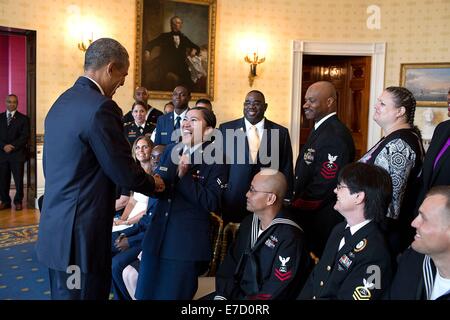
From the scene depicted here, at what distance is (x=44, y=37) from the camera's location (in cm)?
725

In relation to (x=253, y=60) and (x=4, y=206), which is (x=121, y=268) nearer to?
(x=4, y=206)

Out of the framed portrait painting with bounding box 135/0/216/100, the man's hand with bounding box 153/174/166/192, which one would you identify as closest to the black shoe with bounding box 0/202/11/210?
the framed portrait painting with bounding box 135/0/216/100

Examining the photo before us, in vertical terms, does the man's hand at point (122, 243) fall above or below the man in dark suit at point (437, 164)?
below

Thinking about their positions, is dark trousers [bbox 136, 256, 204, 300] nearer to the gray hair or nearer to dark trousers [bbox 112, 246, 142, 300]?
dark trousers [bbox 112, 246, 142, 300]

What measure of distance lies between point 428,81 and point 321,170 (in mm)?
6037

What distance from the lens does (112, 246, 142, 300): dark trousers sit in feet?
12.3

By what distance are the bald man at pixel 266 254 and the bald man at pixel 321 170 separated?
0.44 meters

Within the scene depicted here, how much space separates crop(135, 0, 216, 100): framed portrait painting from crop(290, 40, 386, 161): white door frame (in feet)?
5.31

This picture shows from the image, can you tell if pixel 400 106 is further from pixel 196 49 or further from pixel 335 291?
pixel 196 49

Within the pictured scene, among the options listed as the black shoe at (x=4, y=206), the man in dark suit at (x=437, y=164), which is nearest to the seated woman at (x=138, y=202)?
the man in dark suit at (x=437, y=164)

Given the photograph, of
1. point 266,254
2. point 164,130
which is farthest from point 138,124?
point 266,254

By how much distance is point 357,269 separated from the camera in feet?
7.45

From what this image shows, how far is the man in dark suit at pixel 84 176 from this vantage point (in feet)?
7.35

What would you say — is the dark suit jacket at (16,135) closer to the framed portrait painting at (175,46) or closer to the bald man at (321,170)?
the framed portrait painting at (175,46)
